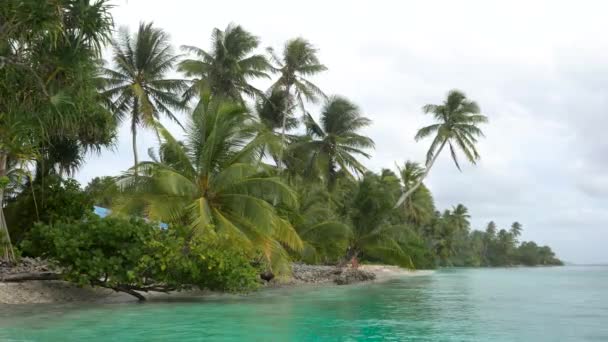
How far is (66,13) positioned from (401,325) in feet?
28.5

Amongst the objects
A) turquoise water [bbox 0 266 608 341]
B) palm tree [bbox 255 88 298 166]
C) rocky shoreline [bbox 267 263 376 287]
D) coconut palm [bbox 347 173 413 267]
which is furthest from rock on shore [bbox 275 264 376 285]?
turquoise water [bbox 0 266 608 341]

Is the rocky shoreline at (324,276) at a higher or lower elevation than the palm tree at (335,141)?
lower

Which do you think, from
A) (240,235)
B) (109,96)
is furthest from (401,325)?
(109,96)

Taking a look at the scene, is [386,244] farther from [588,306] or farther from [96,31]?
[96,31]

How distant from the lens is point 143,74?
27.2 m

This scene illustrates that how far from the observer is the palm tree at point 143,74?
A: 27.0 meters

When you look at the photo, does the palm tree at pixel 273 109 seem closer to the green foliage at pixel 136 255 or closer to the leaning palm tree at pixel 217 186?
the leaning palm tree at pixel 217 186

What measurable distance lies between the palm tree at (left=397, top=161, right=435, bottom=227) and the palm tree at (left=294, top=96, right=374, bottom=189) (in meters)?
14.3

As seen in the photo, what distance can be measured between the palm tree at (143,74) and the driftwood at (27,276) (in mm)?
13369

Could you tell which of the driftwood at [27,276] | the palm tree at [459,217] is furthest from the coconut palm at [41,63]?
the palm tree at [459,217]

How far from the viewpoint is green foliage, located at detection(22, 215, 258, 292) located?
13430mm

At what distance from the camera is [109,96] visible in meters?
26.8

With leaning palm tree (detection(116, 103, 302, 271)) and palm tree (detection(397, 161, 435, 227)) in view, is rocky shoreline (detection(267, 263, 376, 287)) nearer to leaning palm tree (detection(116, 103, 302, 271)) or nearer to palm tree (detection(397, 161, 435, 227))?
leaning palm tree (detection(116, 103, 302, 271))

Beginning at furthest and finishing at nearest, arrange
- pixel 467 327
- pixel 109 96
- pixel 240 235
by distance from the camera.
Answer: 1. pixel 109 96
2. pixel 240 235
3. pixel 467 327
